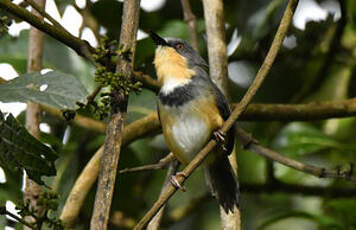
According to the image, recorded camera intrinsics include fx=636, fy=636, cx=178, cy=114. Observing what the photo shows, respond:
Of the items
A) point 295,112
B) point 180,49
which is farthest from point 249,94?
point 180,49

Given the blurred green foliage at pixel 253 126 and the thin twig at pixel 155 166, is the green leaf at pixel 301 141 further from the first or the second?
the thin twig at pixel 155 166

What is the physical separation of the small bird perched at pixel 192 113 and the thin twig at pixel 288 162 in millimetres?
129

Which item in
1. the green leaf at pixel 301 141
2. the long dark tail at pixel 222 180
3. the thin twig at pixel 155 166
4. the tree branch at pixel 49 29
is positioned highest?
the tree branch at pixel 49 29

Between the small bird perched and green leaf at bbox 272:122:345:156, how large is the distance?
641 mm

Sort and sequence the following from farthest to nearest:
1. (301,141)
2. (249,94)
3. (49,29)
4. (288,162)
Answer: (301,141), (288,162), (249,94), (49,29)

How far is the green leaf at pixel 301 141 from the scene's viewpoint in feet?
11.9

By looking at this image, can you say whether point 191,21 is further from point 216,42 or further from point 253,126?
point 253,126

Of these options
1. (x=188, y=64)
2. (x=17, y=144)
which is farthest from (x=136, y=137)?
(x=17, y=144)

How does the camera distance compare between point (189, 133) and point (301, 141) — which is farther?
point (301, 141)

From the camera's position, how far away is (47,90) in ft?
5.60

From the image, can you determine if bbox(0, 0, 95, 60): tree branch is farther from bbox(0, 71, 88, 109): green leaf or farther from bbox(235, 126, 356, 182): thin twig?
bbox(235, 126, 356, 182): thin twig

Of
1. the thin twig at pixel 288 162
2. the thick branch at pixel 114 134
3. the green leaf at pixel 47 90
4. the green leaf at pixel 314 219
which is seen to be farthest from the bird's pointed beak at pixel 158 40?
the green leaf at pixel 47 90

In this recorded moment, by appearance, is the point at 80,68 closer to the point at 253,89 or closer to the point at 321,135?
the point at 321,135

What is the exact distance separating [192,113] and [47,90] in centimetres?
136
